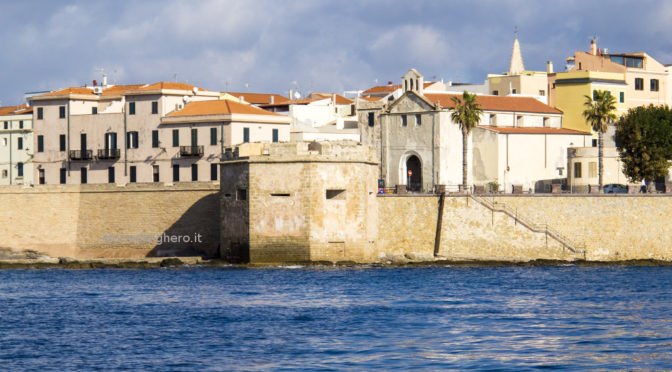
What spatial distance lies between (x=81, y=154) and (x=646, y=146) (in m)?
29.5

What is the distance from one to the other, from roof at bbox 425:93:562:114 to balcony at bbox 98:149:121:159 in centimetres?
1674

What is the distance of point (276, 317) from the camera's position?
38.3 metres

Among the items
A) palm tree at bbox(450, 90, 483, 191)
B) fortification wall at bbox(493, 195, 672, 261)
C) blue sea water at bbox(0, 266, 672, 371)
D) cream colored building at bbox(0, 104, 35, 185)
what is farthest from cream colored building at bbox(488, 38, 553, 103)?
cream colored building at bbox(0, 104, 35, 185)

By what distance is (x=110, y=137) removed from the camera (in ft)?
218

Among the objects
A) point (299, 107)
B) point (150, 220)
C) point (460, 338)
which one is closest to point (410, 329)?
point (460, 338)

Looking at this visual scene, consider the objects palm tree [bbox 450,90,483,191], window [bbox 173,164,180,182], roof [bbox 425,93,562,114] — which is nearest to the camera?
palm tree [bbox 450,90,483,191]

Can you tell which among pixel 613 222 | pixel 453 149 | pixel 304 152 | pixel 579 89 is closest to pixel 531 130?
pixel 453 149

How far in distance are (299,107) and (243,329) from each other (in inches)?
1569

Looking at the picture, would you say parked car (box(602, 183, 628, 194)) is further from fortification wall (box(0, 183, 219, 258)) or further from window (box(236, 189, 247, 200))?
fortification wall (box(0, 183, 219, 258))

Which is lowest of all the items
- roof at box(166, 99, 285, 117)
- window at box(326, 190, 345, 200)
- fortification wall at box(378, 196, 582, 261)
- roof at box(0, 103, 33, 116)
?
fortification wall at box(378, 196, 582, 261)

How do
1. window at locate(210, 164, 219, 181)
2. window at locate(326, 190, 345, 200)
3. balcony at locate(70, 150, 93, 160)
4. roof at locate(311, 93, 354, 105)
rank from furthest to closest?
1. roof at locate(311, 93, 354, 105)
2. balcony at locate(70, 150, 93, 160)
3. window at locate(210, 164, 219, 181)
4. window at locate(326, 190, 345, 200)

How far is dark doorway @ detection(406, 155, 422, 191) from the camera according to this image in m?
65.4

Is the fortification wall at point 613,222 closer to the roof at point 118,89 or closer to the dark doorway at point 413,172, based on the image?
the dark doorway at point 413,172

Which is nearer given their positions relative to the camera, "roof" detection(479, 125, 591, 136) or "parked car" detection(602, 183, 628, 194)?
"parked car" detection(602, 183, 628, 194)
